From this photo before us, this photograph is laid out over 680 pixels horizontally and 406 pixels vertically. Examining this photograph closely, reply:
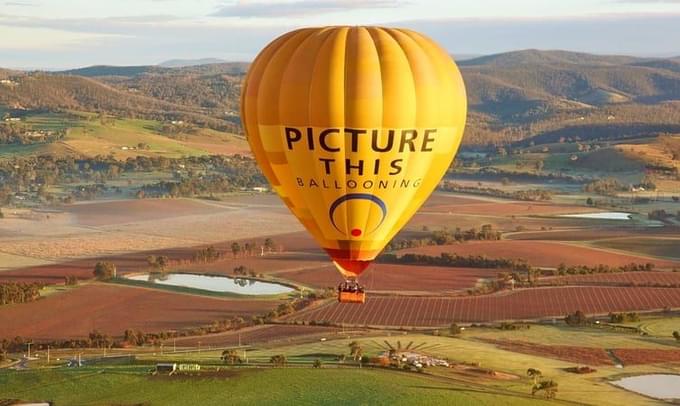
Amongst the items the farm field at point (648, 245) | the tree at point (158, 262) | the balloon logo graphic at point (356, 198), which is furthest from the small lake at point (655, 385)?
the tree at point (158, 262)

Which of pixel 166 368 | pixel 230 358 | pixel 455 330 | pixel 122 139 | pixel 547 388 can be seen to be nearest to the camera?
pixel 547 388

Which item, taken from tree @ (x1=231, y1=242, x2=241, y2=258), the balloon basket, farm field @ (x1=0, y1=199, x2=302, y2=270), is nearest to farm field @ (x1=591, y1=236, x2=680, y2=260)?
farm field @ (x1=0, y1=199, x2=302, y2=270)

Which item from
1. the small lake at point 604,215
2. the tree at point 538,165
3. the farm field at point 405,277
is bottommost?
the farm field at point 405,277

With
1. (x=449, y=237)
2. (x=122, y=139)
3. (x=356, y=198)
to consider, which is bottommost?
(x=449, y=237)

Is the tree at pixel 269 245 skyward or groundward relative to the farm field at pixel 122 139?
groundward

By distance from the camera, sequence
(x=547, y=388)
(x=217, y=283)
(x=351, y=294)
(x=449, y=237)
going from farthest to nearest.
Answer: (x=449, y=237), (x=217, y=283), (x=547, y=388), (x=351, y=294)

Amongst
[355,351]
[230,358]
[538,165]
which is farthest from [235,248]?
[538,165]

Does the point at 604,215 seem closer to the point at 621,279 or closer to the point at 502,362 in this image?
the point at 621,279

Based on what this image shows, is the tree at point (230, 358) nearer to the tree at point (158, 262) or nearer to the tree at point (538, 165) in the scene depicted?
the tree at point (158, 262)
